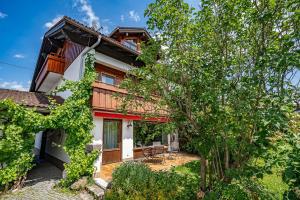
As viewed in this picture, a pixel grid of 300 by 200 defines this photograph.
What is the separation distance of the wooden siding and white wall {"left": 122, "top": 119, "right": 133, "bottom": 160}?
18.8ft

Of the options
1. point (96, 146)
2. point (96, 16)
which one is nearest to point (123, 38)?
point (96, 16)

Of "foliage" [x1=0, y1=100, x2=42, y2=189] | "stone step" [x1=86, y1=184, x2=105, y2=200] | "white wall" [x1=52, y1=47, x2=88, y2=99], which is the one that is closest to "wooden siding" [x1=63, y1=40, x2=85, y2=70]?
"white wall" [x1=52, y1=47, x2=88, y2=99]

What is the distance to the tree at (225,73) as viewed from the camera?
3.21m

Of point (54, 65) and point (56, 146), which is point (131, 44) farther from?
point (56, 146)

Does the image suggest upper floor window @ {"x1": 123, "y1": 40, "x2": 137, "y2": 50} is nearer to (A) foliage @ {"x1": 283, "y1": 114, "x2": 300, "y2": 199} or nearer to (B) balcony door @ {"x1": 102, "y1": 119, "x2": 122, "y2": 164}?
(B) balcony door @ {"x1": 102, "y1": 119, "x2": 122, "y2": 164}

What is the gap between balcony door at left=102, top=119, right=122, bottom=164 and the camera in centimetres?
1132

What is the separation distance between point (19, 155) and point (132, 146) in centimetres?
681

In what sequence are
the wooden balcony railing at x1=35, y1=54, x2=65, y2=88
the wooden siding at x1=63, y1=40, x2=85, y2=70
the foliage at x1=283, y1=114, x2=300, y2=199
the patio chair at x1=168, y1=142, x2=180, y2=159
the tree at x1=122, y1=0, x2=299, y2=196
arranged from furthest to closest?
the patio chair at x1=168, y1=142, x2=180, y2=159 < the wooden balcony railing at x1=35, y1=54, x2=65, y2=88 < the wooden siding at x1=63, y1=40, x2=85, y2=70 < the tree at x1=122, y1=0, x2=299, y2=196 < the foliage at x1=283, y1=114, x2=300, y2=199

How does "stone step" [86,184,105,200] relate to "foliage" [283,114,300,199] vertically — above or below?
below

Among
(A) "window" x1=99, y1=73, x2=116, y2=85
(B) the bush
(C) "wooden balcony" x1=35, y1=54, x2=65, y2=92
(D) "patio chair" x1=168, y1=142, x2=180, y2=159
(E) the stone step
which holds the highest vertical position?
(C) "wooden balcony" x1=35, y1=54, x2=65, y2=92

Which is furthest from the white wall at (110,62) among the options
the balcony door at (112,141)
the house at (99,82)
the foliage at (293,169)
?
the foliage at (293,169)

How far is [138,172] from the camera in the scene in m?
6.34

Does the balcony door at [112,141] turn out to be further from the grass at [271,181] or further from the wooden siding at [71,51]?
the wooden siding at [71,51]

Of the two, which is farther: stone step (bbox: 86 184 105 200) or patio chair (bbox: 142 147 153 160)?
patio chair (bbox: 142 147 153 160)
